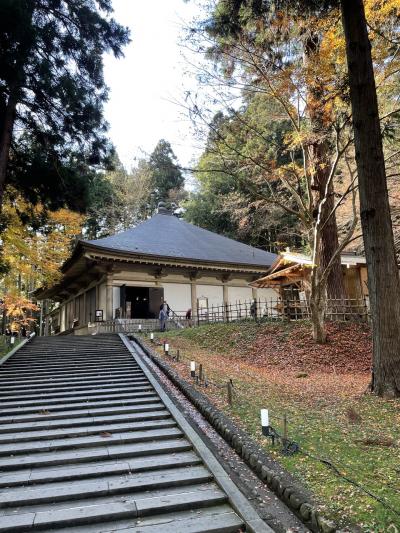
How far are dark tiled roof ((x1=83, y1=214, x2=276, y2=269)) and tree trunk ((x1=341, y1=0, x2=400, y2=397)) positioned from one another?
492 inches

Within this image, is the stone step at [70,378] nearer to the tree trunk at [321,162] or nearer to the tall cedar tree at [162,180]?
the tree trunk at [321,162]

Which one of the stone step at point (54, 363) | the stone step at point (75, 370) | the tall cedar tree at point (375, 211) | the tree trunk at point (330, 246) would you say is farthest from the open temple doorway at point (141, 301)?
the tall cedar tree at point (375, 211)

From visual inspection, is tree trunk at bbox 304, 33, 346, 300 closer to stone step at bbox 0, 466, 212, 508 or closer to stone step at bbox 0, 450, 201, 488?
stone step at bbox 0, 450, 201, 488

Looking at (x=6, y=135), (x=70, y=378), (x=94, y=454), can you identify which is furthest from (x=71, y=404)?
(x=6, y=135)

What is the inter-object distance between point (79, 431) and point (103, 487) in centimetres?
181

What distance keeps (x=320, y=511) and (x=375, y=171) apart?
541 cm

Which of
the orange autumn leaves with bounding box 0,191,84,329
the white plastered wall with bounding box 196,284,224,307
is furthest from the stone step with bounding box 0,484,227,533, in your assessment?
the white plastered wall with bounding box 196,284,224,307

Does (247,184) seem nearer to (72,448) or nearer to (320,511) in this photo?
(72,448)

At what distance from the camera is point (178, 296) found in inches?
820

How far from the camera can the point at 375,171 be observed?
6.80m

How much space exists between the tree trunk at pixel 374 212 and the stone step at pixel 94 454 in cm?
360

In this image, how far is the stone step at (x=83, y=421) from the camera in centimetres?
613

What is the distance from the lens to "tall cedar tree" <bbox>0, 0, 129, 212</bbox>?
32.7 ft

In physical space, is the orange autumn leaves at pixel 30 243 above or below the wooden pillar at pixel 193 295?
above
